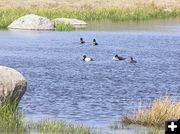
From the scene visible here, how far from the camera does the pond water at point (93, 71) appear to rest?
23609 millimetres

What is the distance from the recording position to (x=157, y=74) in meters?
35.0

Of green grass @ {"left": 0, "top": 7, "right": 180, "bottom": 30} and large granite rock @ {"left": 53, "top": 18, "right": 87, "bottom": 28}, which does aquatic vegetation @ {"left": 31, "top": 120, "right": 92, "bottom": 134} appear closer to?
large granite rock @ {"left": 53, "top": 18, "right": 87, "bottom": 28}

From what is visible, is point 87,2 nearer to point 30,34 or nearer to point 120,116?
point 30,34

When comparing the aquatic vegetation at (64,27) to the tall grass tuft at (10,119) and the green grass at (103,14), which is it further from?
the tall grass tuft at (10,119)

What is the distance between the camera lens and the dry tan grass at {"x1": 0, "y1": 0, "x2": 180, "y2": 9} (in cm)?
8306

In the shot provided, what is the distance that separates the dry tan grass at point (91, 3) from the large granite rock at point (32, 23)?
Result: 20.8 meters

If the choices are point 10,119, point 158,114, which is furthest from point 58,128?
point 158,114

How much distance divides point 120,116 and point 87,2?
213 ft

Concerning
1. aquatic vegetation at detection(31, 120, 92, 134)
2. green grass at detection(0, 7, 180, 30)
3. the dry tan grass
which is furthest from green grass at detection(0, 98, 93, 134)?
the dry tan grass

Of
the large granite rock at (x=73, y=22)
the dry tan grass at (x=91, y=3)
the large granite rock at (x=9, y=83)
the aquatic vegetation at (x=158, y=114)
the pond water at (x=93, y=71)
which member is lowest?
the dry tan grass at (x=91, y=3)

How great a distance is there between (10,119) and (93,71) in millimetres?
17712

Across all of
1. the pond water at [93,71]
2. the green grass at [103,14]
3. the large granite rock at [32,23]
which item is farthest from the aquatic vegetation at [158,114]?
the green grass at [103,14]

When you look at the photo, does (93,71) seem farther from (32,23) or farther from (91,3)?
(91,3)

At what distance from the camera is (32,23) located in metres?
60.4
